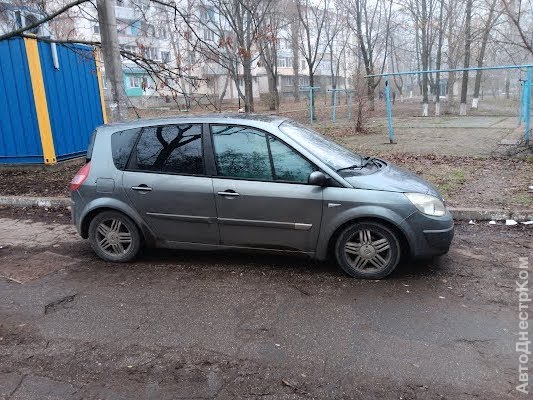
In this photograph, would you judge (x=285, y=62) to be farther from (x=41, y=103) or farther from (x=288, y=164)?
(x=288, y=164)

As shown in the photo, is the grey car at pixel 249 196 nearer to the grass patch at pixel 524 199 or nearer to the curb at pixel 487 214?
the curb at pixel 487 214

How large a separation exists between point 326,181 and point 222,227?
1.15 m

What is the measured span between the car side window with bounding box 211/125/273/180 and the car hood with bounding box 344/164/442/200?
2.81 ft

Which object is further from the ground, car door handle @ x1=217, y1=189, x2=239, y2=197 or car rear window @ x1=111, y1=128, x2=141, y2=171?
car rear window @ x1=111, y1=128, x2=141, y2=171

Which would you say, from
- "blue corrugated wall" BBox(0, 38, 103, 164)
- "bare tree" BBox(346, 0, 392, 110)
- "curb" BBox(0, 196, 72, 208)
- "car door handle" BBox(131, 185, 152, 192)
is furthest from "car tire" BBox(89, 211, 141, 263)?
"bare tree" BBox(346, 0, 392, 110)

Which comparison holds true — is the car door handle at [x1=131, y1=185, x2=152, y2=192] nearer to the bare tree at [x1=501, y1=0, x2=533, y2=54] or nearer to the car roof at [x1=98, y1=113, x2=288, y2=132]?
the car roof at [x1=98, y1=113, x2=288, y2=132]

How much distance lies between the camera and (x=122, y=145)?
4980mm

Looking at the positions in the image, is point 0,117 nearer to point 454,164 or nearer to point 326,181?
point 326,181

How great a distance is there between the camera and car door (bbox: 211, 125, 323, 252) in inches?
173

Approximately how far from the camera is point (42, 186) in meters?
8.80

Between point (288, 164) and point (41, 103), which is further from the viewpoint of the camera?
point (41, 103)

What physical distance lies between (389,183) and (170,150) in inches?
89.4

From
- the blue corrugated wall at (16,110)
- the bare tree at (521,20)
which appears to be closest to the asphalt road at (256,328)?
the blue corrugated wall at (16,110)

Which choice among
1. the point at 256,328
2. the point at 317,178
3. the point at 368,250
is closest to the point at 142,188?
the point at 317,178
